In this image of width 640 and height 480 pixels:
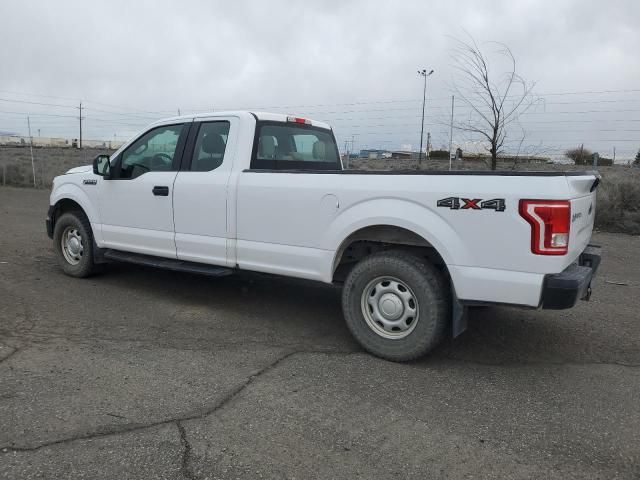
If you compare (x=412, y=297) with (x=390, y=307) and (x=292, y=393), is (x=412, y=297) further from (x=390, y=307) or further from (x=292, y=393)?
(x=292, y=393)

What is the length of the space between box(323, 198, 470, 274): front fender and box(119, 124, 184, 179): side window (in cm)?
220

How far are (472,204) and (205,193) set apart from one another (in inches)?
102

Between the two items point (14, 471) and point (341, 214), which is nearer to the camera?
point (14, 471)

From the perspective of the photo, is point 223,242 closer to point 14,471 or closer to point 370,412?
point 370,412

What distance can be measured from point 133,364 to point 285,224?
5.42 ft

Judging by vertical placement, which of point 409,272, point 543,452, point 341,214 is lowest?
point 543,452

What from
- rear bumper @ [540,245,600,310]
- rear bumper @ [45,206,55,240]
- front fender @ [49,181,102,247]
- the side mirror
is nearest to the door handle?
the side mirror

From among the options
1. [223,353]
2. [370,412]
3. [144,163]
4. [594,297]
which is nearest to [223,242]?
[223,353]

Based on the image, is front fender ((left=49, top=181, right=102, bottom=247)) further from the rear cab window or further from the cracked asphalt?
the rear cab window

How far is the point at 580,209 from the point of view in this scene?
12.9 ft

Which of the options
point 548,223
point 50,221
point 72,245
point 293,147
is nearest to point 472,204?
point 548,223

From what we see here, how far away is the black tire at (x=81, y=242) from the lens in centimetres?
653

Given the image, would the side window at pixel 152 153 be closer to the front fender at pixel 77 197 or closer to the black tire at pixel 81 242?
the front fender at pixel 77 197

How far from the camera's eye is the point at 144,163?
5.99 m
